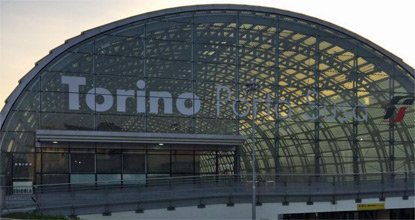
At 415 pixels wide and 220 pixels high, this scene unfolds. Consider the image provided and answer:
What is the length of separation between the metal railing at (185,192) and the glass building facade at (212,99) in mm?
2534

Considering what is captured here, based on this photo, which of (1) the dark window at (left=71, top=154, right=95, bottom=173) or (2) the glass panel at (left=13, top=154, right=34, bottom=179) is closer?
(2) the glass panel at (left=13, top=154, right=34, bottom=179)

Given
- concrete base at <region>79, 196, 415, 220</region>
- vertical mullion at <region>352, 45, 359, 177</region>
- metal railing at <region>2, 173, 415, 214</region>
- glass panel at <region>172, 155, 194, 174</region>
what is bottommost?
concrete base at <region>79, 196, 415, 220</region>

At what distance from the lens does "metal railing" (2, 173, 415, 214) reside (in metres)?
28.4

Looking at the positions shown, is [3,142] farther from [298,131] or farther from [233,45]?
[298,131]

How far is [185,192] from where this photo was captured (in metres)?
31.2

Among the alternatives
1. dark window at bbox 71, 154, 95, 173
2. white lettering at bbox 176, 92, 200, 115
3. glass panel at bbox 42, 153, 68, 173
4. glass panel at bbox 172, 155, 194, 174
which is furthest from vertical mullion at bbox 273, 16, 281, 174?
glass panel at bbox 42, 153, 68, 173

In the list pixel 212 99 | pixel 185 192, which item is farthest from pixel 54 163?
pixel 212 99

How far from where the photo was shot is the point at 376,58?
44.2 m

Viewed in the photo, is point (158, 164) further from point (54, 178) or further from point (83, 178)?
point (54, 178)

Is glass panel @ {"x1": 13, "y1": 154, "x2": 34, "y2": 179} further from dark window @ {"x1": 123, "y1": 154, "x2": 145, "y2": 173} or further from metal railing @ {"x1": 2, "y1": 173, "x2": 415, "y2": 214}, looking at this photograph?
dark window @ {"x1": 123, "y1": 154, "x2": 145, "y2": 173}

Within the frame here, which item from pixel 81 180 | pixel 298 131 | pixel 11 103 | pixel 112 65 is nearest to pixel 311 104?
pixel 298 131

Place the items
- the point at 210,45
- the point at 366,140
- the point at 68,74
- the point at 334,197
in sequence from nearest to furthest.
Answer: the point at 334,197 < the point at 68,74 < the point at 210,45 < the point at 366,140

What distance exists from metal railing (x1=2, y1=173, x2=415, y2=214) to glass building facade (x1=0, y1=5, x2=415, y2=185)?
2.53 metres

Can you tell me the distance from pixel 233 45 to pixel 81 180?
47.9 ft
